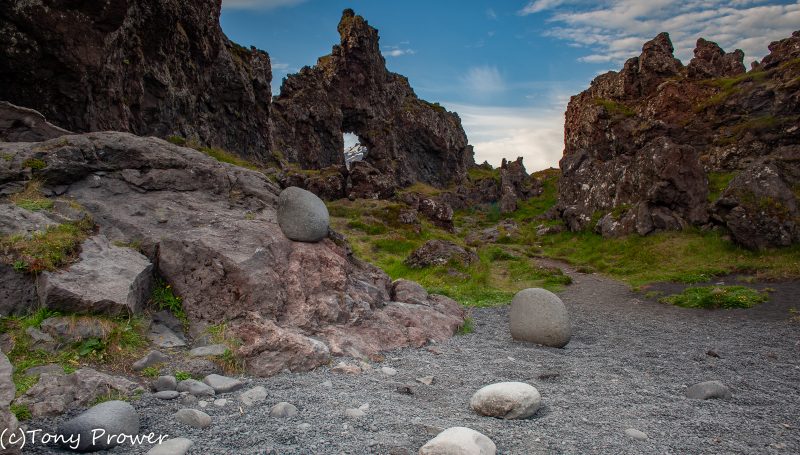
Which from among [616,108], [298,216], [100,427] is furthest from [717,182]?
[100,427]

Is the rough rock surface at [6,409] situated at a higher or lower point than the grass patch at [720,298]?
higher

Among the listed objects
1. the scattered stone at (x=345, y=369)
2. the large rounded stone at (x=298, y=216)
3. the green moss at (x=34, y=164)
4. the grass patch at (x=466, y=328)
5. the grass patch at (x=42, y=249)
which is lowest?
the grass patch at (x=466, y=328)

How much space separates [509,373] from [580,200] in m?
35.5

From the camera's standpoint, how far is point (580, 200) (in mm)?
40938

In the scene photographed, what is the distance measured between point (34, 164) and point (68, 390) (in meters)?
7.06

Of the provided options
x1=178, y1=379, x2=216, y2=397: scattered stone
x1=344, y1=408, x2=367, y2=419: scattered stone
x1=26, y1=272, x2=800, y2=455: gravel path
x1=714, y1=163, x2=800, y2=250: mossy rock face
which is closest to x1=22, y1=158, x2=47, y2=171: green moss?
x1=178, y1=379, x2=216, y2=397: scattered stone

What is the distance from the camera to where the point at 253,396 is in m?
6.57

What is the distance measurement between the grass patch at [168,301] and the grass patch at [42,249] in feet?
5.36

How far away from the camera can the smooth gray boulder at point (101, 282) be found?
755 cm

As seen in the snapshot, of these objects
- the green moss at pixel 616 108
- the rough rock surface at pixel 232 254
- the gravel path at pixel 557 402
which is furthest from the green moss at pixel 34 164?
the green moss at pixel 616 108

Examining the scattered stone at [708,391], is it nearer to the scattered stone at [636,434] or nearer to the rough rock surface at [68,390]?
the scattered stone at [636,434]

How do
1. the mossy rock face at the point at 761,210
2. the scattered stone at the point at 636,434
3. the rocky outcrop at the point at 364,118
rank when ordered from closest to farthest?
1. the scattered stone at the point at 636,434
2. the mossy rock face at the point at 761,210
3. the rocky outcrop at the point at 364,118

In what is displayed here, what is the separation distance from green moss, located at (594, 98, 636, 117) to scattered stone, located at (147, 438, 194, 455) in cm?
5921

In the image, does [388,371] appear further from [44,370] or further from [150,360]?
[44,370]
